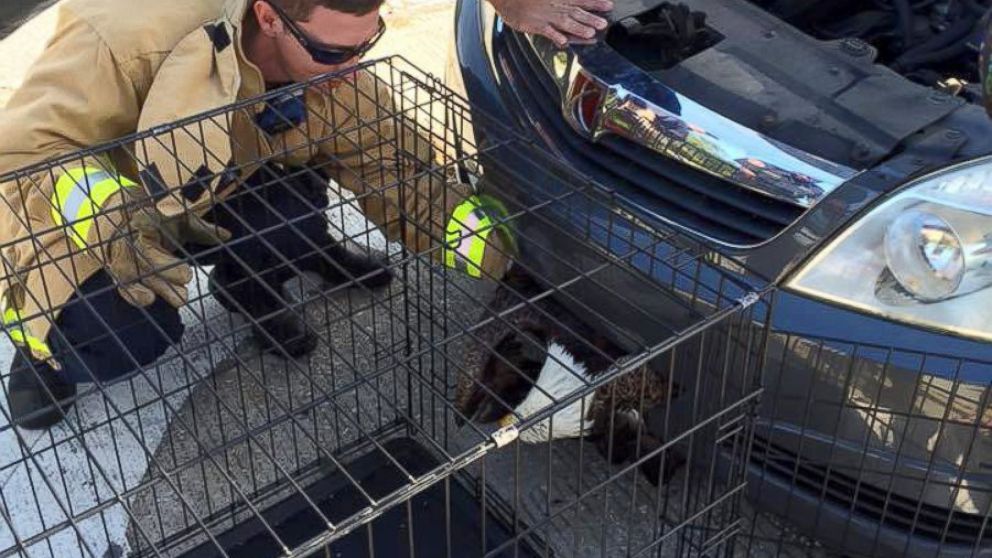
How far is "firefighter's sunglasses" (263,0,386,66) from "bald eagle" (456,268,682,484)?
62 centimetres

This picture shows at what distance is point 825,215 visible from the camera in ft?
6.72

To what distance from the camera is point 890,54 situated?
9.01 ft

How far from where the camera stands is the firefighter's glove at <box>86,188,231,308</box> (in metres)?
2.10

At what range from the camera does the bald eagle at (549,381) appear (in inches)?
93.4

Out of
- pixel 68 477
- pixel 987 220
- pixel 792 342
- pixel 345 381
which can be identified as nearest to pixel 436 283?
pixel 345 381

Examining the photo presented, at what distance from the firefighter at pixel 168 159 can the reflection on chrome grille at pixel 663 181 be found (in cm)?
18

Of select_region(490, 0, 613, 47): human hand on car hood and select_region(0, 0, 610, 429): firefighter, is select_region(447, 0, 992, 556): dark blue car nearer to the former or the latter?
select_region(490, 0, 613, 47): human hand on car hood

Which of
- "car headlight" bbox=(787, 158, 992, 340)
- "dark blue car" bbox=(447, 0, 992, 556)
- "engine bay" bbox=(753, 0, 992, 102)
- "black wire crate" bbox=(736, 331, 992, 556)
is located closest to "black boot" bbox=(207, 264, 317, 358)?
"dark blue car" bbox=(447, 0, 992, 556)

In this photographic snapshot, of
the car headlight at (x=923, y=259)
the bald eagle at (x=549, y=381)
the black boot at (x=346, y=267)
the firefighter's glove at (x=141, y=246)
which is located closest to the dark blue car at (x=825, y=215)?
the car headlight at (x=923, y=259)

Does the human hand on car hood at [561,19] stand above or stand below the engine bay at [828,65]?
above

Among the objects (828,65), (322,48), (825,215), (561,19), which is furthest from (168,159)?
(828,65)

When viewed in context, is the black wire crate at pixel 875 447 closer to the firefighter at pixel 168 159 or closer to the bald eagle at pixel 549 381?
the bald eagle at pixel 549 381

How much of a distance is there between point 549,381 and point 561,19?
81 centimetres

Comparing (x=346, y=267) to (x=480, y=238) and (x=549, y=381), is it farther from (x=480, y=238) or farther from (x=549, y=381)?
(x=480, y=238)
